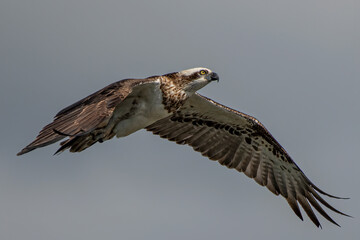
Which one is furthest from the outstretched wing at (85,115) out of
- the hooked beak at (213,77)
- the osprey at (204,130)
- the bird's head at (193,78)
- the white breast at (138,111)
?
the hooked beak at (213,77)

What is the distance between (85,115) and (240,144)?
5981 millimetres

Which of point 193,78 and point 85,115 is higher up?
point 193,78

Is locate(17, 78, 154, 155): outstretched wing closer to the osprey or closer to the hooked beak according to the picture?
the osprey

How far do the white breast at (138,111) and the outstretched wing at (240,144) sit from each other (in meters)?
2.29

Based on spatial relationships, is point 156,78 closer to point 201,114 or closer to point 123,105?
point 123,105

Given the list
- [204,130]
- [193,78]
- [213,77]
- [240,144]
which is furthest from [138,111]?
[240,144]

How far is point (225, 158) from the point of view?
18.9m

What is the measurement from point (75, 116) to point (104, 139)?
83.0 inches

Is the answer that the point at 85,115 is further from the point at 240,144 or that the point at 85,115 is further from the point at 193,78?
the point at 240,144

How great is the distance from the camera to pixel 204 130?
18.9 meters

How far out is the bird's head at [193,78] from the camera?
52.5 ft

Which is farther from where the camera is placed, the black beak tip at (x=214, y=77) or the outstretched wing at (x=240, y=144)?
the outstretched wing at (x=240, y=144)

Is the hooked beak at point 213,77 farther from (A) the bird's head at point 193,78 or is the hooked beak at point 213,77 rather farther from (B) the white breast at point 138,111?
(B) the white breast at point 138,111

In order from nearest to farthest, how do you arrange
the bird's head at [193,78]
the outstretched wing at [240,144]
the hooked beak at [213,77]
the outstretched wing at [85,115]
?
the outstretched wing at [85,115] < the bird's head at [193,78] < the hooked beak at [213,77] < the outstretched wing at [240,144]
